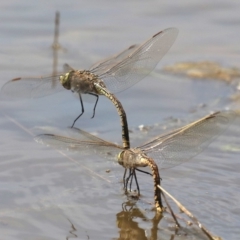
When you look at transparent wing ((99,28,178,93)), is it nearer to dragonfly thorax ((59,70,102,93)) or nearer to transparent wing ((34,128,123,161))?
dragonfly thorax ((59,70,102,93))

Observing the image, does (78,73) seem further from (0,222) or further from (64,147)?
(0,222)

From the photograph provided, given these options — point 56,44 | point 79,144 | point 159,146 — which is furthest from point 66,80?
point 56,44

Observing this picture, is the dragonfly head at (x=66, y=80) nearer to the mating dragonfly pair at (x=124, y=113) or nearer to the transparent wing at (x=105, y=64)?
the mating dragonfly pair at (x=124, y=113)

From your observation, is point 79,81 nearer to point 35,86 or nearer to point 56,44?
point 35,86

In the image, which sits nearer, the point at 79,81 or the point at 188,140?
the point at 188,140

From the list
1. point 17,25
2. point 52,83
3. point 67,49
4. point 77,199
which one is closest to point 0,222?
point 77,199

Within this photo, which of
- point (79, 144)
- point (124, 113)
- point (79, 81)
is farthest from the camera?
point (79, 81)

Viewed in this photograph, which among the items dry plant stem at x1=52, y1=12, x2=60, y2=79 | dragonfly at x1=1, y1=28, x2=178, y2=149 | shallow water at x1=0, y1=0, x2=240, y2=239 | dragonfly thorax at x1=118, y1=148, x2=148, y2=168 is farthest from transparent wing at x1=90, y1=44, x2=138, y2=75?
dry plant stem at x1=52, y1=12, x2=60, y2=79
